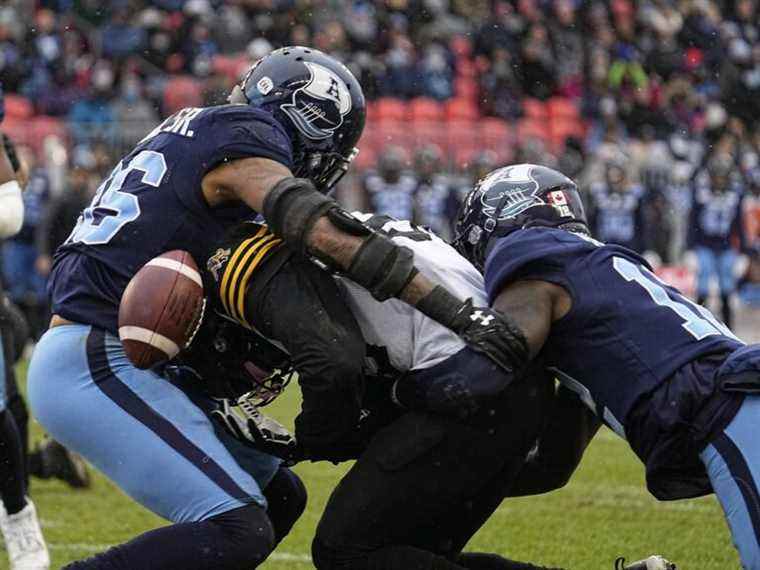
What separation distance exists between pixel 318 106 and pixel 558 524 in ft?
8.49

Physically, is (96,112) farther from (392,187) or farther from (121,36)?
(392,187)

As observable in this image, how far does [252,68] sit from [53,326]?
0.91 metres

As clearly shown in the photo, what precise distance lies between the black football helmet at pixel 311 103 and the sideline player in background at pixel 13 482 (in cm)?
122

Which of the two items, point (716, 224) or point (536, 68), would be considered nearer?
point (716, 224)

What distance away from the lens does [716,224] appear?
45.8ft

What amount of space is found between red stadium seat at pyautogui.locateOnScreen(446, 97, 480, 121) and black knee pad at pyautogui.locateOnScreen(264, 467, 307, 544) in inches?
553

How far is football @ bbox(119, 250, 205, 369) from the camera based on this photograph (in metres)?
3.35

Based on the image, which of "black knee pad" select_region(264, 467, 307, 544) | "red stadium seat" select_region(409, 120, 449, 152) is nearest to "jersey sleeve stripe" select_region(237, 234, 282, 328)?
"black knee pad" select_region(264, 467, 307, 544)

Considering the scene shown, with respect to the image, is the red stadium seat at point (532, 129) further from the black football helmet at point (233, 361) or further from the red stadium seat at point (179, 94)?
the black football helmet at point (233, 361)

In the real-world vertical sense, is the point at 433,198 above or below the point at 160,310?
below

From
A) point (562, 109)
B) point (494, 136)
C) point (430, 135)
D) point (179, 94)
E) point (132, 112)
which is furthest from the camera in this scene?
point (562, 109)

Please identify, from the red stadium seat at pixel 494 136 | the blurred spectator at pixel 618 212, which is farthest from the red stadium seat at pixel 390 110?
the blurred spectator at pixel 618 212

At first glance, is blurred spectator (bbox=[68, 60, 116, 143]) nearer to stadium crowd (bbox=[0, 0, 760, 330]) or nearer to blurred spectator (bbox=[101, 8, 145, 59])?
stadium crowd (bbox=[0, 0, 760, 330])

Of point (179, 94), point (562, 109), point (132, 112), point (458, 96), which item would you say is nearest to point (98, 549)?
point (132, 112)
